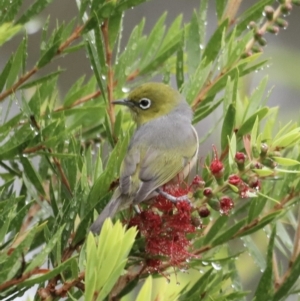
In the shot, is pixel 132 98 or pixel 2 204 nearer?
pixel 2 204

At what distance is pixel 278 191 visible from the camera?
1.17 m

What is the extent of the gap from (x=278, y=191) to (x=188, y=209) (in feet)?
0.87

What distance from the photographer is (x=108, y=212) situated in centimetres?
98

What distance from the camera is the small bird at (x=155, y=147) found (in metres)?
1.23

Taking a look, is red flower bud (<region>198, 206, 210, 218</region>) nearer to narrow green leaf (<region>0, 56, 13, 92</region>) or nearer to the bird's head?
narrow green leaf (<region>0, 56, 13, 92</region>)

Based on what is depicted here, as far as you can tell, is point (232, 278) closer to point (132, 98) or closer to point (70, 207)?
point (70, 207)

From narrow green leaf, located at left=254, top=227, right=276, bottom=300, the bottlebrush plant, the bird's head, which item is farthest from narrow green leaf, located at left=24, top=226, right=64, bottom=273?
the bird's head

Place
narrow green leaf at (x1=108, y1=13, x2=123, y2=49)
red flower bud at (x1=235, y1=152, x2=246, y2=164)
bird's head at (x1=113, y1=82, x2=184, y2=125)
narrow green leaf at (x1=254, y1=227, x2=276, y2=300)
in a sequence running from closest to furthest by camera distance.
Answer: red flower bud at (x1=235, y1=152, x2=246, y2=164) → narrow green leaf at (x1=254, y1=227, x2=276, y2=300) → narrow green leaf at (x1=108, y1=13, x2=123, y2=49) → bird's head at (x1=113, y1=82, x2=184, y2=125)

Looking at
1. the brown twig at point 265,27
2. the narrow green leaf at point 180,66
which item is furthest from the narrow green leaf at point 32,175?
the brown twig at point 265,27

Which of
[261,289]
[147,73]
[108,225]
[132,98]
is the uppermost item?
[108,225]

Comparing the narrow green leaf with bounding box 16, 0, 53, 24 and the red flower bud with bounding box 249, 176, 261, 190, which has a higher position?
the narrow green leaf with bounding box 16, 0, 53, 24

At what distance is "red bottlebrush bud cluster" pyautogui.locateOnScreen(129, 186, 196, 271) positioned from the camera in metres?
0.96

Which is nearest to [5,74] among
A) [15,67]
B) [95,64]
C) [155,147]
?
[15,67]

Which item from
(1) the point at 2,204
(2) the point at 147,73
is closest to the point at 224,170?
(1) the point at 2,204
